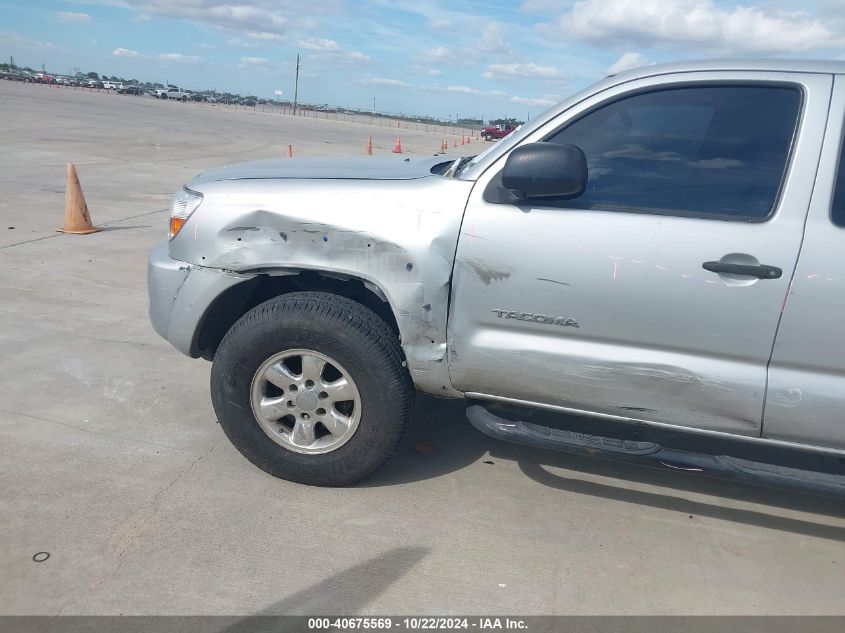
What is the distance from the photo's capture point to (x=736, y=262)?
2625mm

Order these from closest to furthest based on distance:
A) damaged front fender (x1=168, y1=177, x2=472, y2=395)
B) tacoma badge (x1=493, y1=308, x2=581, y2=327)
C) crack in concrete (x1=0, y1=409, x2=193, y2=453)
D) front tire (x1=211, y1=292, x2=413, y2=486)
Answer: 1. tacoma badge (x1=493, y1=308, x2=581, y2=327)
2. damaged front fender (x1=168, y1=177, x2=472, y2=395)
3. front tire (x1=211, y1=292, x2=413, y2=486)
4. crack in concrete (x1=0, y1=409, x2=193, y2=453)

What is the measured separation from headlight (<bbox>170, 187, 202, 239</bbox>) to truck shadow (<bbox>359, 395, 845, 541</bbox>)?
1.55 m

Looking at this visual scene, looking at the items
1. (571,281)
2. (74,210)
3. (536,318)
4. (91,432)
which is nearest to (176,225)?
(91,432)

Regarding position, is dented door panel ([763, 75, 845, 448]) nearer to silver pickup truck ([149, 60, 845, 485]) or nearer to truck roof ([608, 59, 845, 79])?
silver pickup truck ([149, 60, 845, 485])

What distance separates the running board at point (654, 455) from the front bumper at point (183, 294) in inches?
52.2

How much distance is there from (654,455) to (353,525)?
132cm

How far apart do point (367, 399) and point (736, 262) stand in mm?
1628

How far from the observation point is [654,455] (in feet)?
9.42

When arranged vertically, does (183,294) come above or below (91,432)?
above

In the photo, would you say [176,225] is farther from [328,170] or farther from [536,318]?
[536,318]

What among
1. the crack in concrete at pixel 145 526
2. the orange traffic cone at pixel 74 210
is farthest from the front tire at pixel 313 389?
the orange traffic cone at pixel 74 210

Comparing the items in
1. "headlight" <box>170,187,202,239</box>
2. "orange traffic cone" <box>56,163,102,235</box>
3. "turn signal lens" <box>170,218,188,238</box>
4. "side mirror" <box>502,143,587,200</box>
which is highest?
"side mirror" <box>502,143,587,200</box>

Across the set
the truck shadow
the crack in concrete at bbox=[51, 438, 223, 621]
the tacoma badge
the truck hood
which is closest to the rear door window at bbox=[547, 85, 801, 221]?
the tacoma badge

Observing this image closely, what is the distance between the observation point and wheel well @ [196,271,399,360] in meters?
3.35
